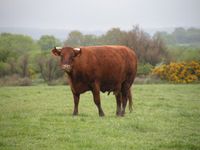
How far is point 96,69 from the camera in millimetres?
15344

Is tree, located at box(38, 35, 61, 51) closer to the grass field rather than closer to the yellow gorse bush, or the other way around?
the yellow gorse bush

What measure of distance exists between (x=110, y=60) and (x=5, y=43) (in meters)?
64.9

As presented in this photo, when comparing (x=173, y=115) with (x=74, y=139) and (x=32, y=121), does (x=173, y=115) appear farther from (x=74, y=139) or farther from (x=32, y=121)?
(x=74, y=139)

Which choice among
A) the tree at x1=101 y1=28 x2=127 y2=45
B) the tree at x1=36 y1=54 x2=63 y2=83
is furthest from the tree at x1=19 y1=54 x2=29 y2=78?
the tree at x1=101 y1=28 x2=127 y2=45

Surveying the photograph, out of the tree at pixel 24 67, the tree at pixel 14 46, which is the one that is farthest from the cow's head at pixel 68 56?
the tree at pixel 14 46

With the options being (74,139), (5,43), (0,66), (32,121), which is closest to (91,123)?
(32,121)

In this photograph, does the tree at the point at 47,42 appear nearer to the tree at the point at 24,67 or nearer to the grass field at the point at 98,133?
the tree at the point at 24,67

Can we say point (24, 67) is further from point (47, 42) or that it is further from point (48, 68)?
point (47, 42)

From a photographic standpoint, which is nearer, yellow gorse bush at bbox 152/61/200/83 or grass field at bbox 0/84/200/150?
grass field at bbox 0/84/200/150

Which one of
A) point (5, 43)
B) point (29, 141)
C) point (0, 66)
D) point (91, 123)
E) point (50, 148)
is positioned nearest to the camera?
point (50, 148)

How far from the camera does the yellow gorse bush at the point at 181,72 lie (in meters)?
42.7

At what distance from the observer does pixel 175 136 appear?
11.5 metres

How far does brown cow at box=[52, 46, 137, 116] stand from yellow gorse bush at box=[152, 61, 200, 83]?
27.1 metres

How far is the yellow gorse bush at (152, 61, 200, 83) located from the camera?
42.7 metres
